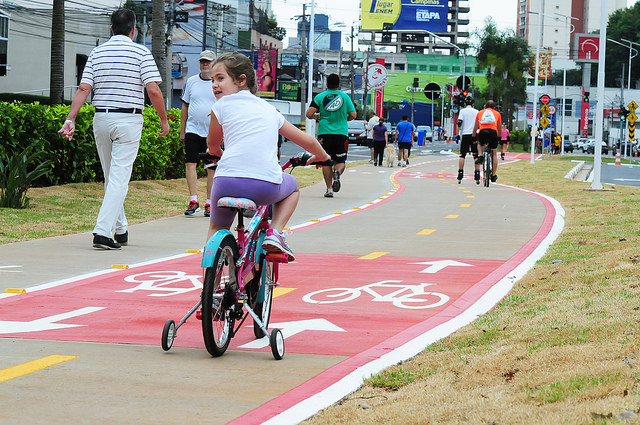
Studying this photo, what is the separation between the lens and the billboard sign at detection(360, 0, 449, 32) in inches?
5468

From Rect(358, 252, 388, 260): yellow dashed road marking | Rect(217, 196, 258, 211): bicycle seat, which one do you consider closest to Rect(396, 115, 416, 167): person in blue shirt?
Rect(358, 252, 388, 260): yellow dashed road marking

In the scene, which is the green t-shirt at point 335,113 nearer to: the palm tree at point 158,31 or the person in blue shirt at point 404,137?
the palm tree at point 158,31

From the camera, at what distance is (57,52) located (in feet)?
71.2

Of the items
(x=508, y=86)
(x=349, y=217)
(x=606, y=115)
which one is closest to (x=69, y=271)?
(x=349, y=217)

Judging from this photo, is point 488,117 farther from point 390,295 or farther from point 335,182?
point 390,295

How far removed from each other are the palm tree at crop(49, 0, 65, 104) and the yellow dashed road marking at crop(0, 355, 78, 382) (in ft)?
52.8

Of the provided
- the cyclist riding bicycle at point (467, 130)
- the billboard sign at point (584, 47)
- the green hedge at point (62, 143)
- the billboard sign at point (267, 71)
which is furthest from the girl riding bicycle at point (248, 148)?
the billboard sign at point (584, 47)

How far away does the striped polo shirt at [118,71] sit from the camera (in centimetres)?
1041

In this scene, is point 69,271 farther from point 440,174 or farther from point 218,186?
point 440,174

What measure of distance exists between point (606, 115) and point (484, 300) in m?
137

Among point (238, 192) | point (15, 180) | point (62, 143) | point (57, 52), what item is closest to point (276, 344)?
point (238, 192)

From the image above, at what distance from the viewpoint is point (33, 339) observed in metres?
5.96

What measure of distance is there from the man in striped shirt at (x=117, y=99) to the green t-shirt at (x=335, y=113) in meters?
7.50

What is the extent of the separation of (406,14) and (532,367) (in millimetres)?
138574
